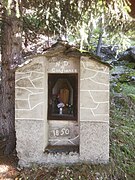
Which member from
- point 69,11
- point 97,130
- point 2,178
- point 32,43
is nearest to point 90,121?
point 97,130

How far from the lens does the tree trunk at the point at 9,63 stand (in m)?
4.08

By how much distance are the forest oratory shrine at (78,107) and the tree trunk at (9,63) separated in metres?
0.47

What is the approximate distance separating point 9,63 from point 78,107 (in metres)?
1.27

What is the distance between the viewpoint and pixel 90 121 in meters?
3.68

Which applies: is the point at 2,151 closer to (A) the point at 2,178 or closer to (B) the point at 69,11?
(A) the point at 2,178

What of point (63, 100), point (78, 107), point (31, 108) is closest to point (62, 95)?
point (63, 100)

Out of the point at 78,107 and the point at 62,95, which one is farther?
the point at 62,95

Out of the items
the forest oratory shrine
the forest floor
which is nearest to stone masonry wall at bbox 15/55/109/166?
the forest oratory shrine

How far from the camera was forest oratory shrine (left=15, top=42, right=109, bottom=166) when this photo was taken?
12.0 feet

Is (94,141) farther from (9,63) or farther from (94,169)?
(9,63)

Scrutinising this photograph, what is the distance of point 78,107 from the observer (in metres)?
3.85

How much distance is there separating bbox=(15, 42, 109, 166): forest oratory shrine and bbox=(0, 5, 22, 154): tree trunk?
470 mm

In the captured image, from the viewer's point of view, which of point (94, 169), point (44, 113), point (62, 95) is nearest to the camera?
point (94, 169)

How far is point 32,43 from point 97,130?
7.14ft
